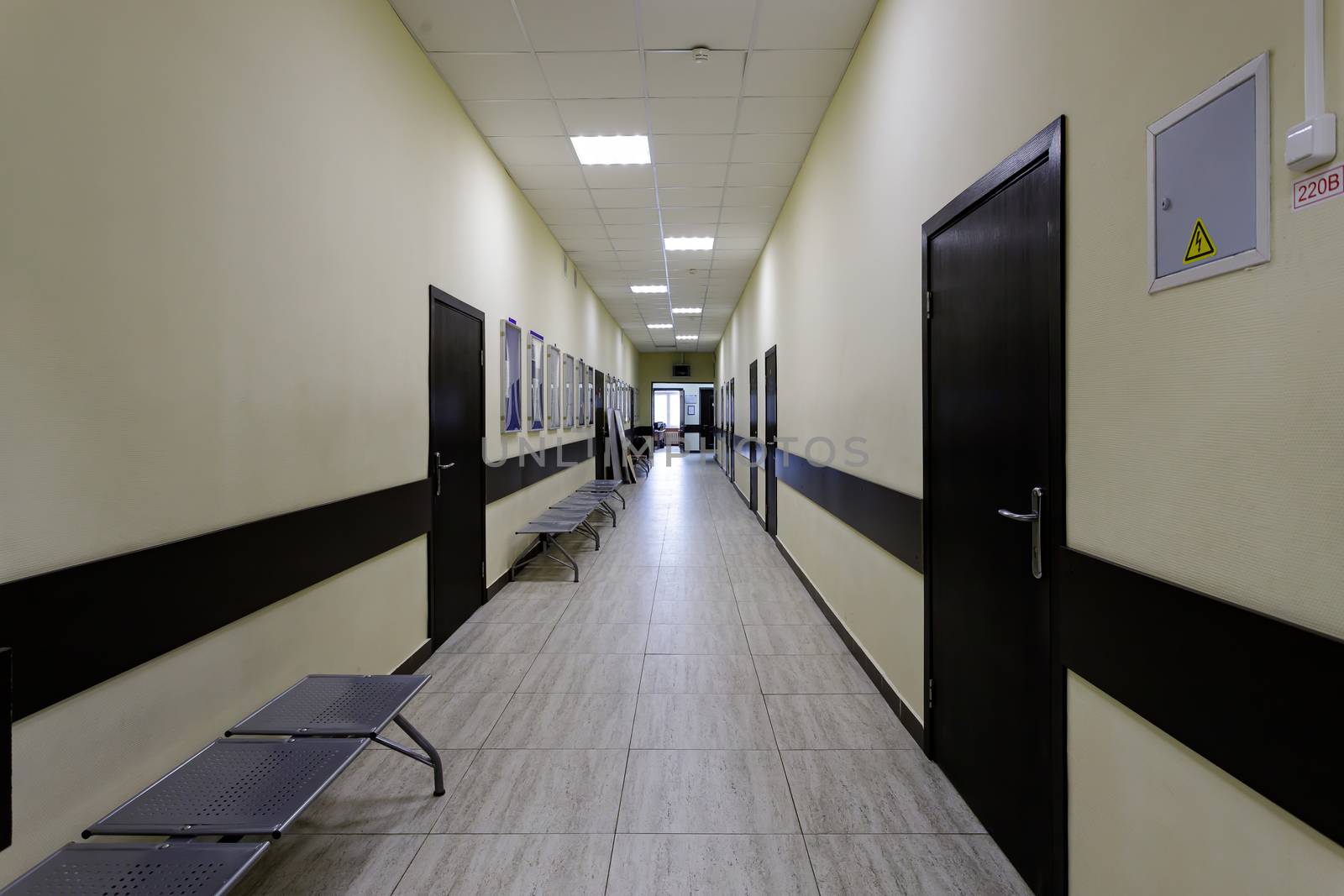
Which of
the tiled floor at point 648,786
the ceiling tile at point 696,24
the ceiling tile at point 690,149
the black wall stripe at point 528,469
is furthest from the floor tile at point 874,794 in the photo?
the ceiling tile at point 690,149

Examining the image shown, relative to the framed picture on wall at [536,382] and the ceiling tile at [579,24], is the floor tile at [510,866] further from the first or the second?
the framed picture on wall at [536,382]

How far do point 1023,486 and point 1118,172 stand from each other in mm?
804

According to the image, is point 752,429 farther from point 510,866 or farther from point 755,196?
Answer: point 510,866

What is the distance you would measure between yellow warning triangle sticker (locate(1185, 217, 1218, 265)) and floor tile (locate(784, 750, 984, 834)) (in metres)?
1.77

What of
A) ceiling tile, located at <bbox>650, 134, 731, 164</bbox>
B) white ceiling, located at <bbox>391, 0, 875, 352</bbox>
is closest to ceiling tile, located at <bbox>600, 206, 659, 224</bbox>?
white ceiling, located at <bbox>391, 0, 875, 352</bbox>

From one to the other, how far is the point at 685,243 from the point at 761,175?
2.01m

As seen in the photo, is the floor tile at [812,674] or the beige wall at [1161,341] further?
the floor tile at [812,674]

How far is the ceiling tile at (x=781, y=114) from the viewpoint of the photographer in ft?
12.5

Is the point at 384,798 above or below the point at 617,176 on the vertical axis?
below

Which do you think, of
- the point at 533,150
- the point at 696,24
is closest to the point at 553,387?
the point at 533,150

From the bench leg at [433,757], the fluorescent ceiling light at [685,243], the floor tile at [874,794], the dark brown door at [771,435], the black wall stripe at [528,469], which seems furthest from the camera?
the fluorescent ceiling light at [685,243]

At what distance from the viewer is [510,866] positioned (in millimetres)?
1801

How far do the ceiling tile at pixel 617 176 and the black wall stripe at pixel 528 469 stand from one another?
2392 millimetres

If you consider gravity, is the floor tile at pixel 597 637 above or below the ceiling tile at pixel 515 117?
below
